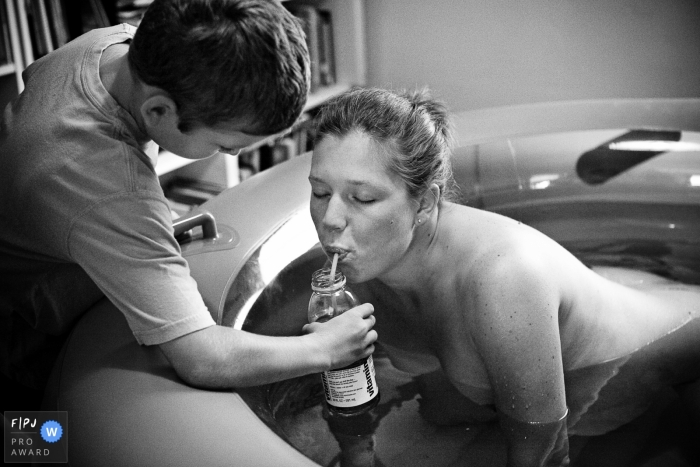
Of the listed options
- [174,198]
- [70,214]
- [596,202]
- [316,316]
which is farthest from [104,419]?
[174,198]

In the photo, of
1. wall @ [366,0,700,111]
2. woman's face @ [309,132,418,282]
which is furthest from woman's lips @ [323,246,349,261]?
wall @ [366,0,700,111]

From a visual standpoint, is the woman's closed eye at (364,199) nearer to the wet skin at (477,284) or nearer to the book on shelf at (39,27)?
the wet skin at (477,284)

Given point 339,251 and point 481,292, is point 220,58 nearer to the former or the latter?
point 339,251

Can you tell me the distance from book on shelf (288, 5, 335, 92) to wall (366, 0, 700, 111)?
0.22m

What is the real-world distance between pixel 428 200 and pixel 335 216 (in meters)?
0.17

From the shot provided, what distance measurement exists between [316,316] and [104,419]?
373 millimetres

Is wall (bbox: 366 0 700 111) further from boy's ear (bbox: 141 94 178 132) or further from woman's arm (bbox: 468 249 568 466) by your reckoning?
boy's ear (bbox: 141 94 178 132)

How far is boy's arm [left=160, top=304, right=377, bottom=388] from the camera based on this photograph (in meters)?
0.95

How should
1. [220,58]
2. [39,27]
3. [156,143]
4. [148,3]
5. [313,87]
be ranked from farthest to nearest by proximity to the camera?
[313,87] → [148,3] → [39,27] → [156,143] → [220,58]

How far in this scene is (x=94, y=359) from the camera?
1.06 metres

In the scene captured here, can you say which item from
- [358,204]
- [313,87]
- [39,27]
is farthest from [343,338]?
[313,87]

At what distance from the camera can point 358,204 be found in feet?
3.57

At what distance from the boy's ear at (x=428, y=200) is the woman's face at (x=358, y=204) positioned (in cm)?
3

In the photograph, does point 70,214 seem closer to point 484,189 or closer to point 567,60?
point 484,189
